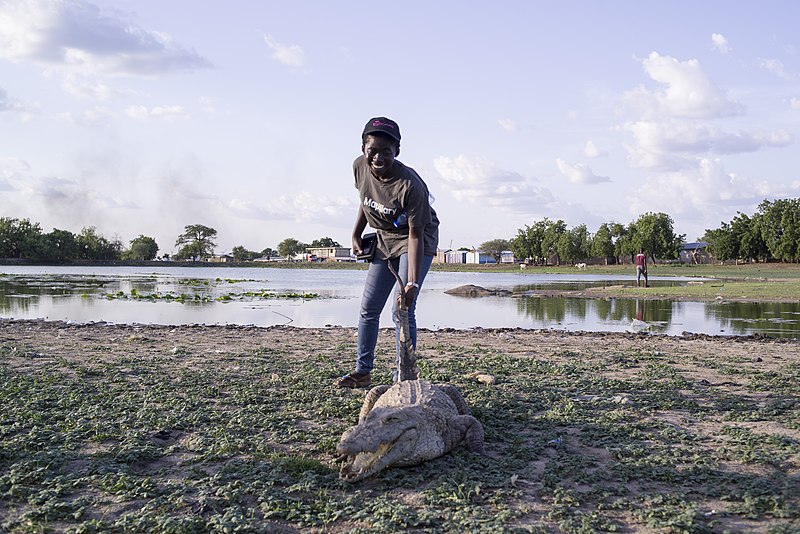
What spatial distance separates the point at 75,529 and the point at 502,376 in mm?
4538

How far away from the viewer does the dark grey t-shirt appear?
5.22m

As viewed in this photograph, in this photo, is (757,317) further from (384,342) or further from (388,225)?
(388,225)

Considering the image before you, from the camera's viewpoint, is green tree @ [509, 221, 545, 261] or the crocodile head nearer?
the crocodile head

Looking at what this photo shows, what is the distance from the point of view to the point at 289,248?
15638cm

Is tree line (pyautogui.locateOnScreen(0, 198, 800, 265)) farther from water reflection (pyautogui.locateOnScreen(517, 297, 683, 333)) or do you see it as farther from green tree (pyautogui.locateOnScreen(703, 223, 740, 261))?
water reflection (pyautogui.locateOnScreen(517, 297, 683, 333))

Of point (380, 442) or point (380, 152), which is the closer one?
point (380, 442)

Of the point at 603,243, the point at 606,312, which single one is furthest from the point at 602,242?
the point at 606,312

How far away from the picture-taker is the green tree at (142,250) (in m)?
121

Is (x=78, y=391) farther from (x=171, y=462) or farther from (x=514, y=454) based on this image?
(x=514, y=454)

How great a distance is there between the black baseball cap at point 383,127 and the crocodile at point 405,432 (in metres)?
2.06

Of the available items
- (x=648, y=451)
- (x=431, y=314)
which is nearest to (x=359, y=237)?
(x=648, y=451)

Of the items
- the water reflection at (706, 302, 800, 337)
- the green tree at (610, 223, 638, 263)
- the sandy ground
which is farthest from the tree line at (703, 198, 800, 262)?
the sandy ground

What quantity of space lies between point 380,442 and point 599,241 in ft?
302

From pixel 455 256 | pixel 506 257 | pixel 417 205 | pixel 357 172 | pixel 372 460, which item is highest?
pixel 455 256
